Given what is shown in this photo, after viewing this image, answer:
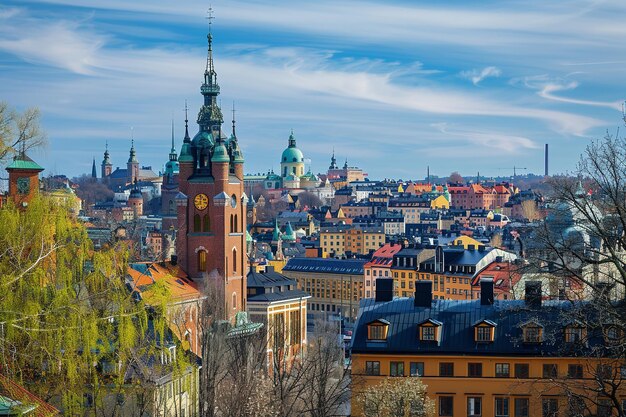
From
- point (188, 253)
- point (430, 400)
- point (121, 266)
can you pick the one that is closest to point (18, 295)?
point (121, 266)

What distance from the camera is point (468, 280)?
367 feet

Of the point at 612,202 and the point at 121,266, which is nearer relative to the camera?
the point at 612,202

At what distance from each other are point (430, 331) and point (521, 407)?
4.55 meters

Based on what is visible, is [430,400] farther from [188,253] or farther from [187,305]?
[188,253]

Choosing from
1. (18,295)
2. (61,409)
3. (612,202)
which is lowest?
(61,409)

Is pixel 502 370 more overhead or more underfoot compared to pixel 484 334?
more underfoot

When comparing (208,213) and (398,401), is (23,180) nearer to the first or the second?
(398,401)

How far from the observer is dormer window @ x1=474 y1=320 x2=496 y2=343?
155ft

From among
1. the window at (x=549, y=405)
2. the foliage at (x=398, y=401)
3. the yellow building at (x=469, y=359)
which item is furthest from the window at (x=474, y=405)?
the foliage at (x=398, y=401)

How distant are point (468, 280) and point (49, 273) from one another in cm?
8582

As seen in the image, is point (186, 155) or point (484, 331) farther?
point (186, 155)

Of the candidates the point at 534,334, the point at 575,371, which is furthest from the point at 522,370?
the point at 575,371

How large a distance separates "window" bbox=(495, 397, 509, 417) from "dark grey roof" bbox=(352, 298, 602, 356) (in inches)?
70.4

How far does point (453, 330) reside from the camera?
1885 inches
